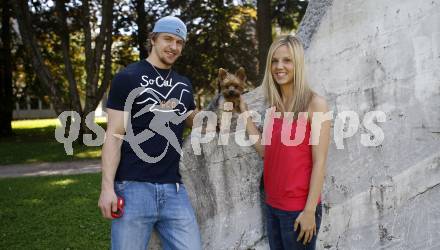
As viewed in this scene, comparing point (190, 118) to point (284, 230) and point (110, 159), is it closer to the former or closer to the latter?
point (110, 159)

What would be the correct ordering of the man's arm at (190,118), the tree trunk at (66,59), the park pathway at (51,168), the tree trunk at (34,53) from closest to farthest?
the man's arm at (190,118), the park pathway at (51,168), the tree trunk at (34,53), the tree trunk at (66,59)

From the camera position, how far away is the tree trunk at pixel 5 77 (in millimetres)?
22516

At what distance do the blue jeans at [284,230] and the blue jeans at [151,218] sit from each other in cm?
57

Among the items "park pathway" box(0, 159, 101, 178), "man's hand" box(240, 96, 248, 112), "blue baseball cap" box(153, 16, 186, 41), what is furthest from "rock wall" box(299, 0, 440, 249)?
"park pathway" box(0, 159, 101, 178)

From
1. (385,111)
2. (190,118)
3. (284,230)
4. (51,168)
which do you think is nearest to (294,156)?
(284,230)

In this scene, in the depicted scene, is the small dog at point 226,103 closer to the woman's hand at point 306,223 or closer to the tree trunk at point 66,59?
the woman's hand at point 306,223

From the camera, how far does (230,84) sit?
170 inches

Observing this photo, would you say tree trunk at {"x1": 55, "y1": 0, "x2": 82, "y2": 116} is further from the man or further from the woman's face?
the woman's face

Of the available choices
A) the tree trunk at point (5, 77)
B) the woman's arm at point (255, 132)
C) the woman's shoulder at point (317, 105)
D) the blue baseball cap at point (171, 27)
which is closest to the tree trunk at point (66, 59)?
the tree trunk at point (5, 77)

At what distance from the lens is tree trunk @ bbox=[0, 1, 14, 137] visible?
22516 millimetres

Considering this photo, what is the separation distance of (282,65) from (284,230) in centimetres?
108

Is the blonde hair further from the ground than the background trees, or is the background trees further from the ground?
the background trees

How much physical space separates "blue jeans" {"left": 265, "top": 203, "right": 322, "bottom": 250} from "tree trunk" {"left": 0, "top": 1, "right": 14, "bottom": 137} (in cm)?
2198

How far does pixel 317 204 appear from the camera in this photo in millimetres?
3021
